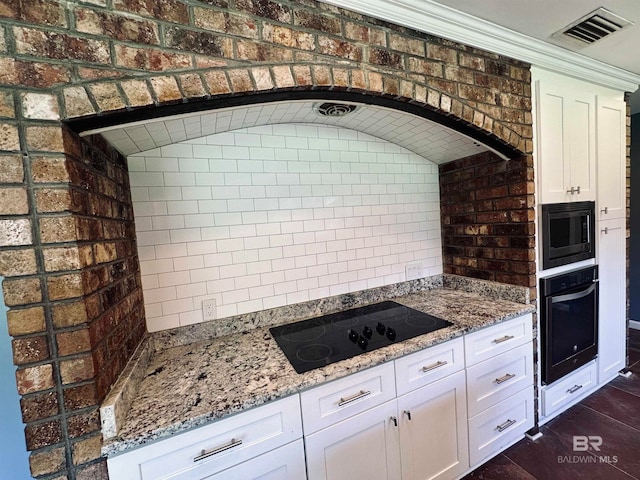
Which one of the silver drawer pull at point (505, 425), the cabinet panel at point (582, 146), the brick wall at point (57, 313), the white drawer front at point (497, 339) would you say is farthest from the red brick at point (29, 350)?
the cabinet panel at point (582, 146)

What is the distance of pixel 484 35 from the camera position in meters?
1.47

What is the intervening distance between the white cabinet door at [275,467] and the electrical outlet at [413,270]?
1.41 metres

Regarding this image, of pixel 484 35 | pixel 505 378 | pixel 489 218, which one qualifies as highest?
pixel 484 35

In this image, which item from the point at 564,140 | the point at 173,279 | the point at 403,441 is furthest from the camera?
the point at 564,140

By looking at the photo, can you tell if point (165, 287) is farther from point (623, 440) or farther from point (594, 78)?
point (594, 78)

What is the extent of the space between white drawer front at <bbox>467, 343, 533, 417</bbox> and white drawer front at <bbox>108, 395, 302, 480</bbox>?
104 cm

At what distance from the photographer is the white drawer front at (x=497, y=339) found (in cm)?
151

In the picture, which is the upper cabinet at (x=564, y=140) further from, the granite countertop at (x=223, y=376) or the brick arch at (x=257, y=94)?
the granite countertop at (x=223, y=376)

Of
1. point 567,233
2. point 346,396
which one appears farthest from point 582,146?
point 346,396

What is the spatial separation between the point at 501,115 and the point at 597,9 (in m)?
0.57

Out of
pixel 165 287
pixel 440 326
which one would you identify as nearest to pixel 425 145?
pixel 440 326

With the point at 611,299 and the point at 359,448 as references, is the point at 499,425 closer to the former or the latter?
the point at 359,448

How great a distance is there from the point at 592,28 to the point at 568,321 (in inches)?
70.2

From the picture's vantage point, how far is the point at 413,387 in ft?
4.40
